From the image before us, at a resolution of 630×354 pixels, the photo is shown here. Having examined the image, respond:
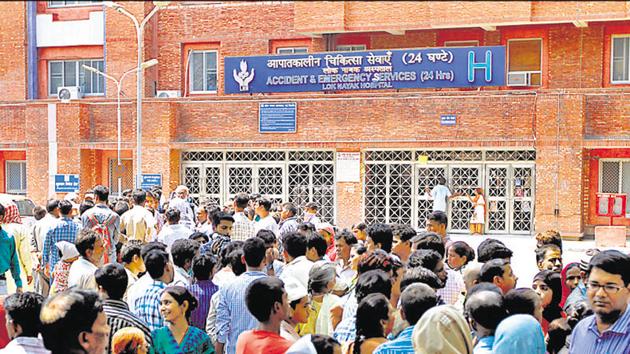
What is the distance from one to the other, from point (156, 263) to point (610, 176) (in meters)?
20.2

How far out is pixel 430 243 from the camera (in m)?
8.30

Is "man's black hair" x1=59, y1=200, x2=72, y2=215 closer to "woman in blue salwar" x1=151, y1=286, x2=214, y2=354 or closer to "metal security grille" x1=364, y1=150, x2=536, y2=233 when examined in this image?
"woman in blue salwar" x1=151, y1=286, x2=214, y2=354

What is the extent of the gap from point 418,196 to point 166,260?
61.3 ft

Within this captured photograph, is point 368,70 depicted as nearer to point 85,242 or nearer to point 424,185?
point 424,185

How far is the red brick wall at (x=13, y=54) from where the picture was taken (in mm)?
31656

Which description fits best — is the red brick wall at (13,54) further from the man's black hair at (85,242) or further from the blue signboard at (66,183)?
the man's black hair at (85,242)

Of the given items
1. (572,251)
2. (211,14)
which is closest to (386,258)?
(572,251)

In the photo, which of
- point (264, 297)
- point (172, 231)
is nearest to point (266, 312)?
point (264, 297)

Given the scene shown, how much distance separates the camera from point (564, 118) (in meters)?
23.3

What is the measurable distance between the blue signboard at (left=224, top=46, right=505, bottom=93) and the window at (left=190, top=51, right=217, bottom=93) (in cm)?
395

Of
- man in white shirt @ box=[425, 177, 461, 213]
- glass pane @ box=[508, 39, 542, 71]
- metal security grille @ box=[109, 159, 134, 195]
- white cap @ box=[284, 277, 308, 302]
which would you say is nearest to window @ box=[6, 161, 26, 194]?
metal security grille @ box=[109, 159, 134, 195]

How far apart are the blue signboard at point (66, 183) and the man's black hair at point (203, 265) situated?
20590 millimetres

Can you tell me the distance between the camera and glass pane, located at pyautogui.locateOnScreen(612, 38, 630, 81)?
85.5 ft

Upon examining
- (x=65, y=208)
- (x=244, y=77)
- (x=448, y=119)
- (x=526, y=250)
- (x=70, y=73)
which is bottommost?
(x=526, y=250)
